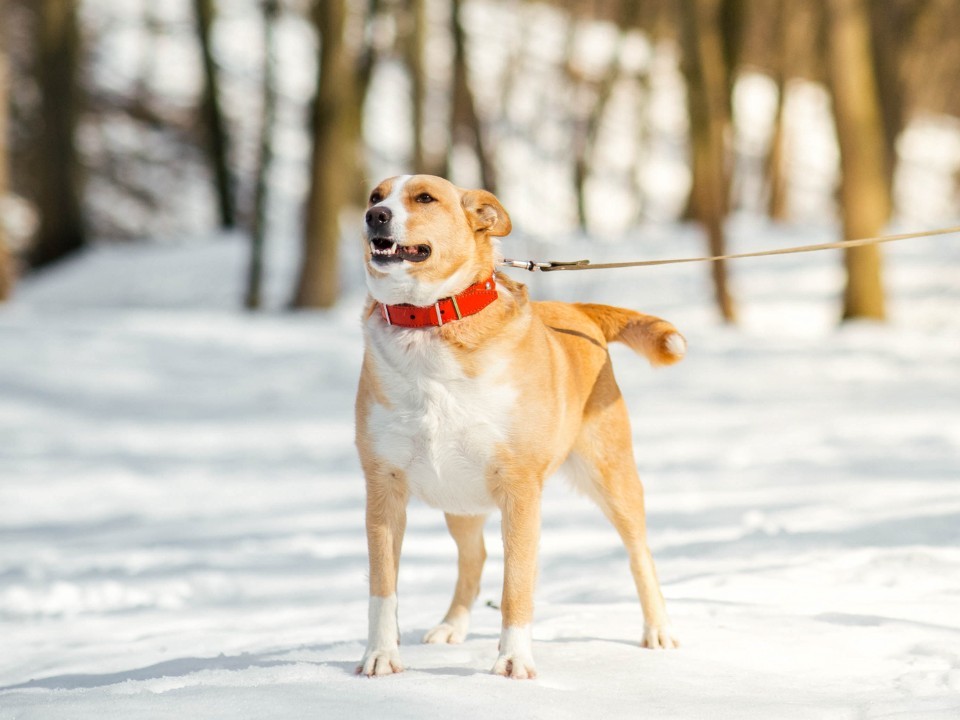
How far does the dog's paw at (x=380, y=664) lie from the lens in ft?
13.0

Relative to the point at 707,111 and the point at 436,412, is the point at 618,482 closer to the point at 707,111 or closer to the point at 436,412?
the point at 436,412

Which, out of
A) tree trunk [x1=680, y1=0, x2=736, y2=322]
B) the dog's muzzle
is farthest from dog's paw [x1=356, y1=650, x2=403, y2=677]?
tree trunk [x1=680, y1=0, x2=736, y2=322]

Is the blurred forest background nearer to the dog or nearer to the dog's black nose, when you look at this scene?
the dog

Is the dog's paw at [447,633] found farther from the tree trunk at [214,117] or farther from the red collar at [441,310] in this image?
the tree trunk at [214,117]

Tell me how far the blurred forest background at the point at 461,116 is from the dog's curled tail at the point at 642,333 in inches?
411

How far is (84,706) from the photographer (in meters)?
3.67

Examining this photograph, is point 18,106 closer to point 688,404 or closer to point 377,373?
point 688,404

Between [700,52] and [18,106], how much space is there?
1867 centimetres

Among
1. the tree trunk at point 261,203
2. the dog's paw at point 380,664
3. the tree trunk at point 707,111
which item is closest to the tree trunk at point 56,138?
the tree trunk at point 261,203

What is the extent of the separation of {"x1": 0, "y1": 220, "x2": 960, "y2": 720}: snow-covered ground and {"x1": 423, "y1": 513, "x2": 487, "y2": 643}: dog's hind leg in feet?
0.39

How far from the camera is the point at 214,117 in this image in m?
23.1

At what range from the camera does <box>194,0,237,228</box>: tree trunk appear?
2252 centimetres

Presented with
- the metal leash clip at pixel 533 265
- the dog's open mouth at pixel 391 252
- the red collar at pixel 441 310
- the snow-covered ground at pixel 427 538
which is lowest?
the snow-covered ground at pixel 427 538

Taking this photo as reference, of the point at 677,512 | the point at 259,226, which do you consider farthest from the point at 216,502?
the point at 259,226
